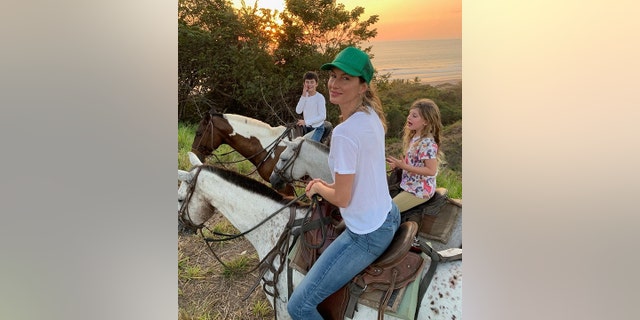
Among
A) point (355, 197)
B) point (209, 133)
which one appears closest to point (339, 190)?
point (355, 197)

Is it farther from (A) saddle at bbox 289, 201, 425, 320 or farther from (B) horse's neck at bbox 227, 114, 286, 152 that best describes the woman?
(B) horse's neck at bbox 227, 114, 286, 152

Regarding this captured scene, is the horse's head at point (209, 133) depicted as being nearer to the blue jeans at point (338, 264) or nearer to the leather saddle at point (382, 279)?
the blue jeans at point (338, 264)

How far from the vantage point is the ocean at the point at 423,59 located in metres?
2.46

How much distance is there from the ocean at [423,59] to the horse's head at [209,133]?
804mm

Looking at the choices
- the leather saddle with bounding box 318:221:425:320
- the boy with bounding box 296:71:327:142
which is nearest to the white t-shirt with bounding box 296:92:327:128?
the boy with bounding box 296:71:327:142

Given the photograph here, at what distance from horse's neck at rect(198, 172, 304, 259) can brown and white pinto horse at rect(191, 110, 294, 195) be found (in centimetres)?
14

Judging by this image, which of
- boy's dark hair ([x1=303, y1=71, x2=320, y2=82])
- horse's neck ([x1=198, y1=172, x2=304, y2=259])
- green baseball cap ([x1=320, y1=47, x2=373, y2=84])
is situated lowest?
horse's neck ([x1=198, y1=172, x2=304, y2=259])

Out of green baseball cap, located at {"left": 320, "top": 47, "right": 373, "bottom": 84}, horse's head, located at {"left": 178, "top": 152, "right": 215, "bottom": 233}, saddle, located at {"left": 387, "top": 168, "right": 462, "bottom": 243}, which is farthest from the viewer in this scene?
horse's head, located at {"left": 178, "top": 152, "right": 215, "bottom": 233}

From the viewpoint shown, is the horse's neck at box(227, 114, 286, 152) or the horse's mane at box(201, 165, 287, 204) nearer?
the horse's mane at box(201, 165, 287, 204)

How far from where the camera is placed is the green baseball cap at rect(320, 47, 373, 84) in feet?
7.37

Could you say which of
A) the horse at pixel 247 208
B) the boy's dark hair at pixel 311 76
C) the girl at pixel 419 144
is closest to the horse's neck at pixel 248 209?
the horse at pixel 247 208
